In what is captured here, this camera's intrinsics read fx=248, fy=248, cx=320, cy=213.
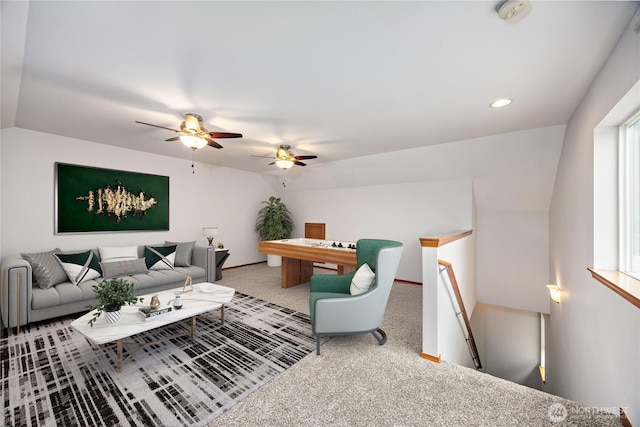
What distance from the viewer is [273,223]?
6406 millimetres

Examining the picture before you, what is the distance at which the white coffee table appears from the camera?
2090 mm

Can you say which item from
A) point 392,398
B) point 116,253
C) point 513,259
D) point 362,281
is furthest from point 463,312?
point 116,253

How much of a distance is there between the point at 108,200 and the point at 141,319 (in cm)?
299

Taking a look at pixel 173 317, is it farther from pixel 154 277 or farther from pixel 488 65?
pixel 488 65

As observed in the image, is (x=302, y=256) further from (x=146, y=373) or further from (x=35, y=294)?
(x=35, y=294)

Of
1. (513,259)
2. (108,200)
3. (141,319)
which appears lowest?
(141,319)

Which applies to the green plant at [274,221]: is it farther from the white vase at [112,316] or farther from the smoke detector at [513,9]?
the smoke detector at [513,9]

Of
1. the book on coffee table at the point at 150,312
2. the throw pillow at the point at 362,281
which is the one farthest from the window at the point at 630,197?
the book on coffee table at the point at 150,312

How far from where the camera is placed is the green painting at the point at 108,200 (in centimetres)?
387

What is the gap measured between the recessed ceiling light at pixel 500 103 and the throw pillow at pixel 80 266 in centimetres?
548

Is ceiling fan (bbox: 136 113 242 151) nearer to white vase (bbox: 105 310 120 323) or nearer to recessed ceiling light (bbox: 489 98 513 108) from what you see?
white vase (bbox: 105 310 120 323)

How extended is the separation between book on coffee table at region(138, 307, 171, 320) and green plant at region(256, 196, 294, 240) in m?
3.90

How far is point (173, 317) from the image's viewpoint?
2426mm

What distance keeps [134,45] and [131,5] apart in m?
0.39
